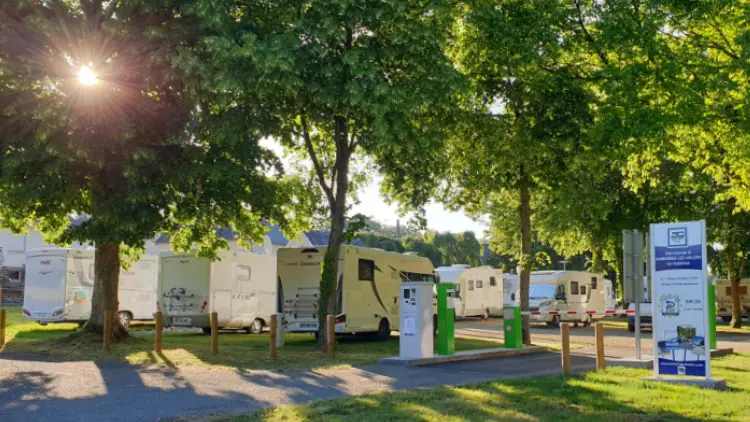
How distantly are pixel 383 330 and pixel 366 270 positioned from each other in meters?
2.24

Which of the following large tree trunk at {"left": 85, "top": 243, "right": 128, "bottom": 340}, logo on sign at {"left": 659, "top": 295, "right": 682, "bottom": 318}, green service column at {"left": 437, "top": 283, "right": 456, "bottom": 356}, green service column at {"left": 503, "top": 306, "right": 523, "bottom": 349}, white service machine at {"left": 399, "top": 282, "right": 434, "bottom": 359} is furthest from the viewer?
large tree trunk at {"left": 85, "top": 243, "right": 128, "bottom": 340}

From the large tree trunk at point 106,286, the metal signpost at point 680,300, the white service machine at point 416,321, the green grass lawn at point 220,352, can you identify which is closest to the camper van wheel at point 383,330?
the green grass lawn at point 220,352

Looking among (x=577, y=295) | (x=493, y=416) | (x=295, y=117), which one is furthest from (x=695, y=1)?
(x=577, y=295)

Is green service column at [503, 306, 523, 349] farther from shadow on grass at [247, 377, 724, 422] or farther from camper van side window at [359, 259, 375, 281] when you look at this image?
shadow on grass at [247, 377, 724, 422]

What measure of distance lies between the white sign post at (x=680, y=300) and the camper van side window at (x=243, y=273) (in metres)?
17.5

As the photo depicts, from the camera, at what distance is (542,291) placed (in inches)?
1495

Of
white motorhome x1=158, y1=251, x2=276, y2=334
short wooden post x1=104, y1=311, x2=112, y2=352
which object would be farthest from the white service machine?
white motorhome x1=158, y1=251, x2=276, y2=334

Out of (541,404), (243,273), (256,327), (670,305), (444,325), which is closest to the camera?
(541,404)

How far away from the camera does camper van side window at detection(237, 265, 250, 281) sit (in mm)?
28344

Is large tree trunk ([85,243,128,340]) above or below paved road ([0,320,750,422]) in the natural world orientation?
above

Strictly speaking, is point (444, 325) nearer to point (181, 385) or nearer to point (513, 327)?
point (513, 327)

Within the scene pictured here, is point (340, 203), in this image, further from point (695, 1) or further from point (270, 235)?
point (270, 235)

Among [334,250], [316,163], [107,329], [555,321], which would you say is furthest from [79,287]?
[555,321]

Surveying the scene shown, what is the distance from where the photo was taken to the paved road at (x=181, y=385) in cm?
1049
